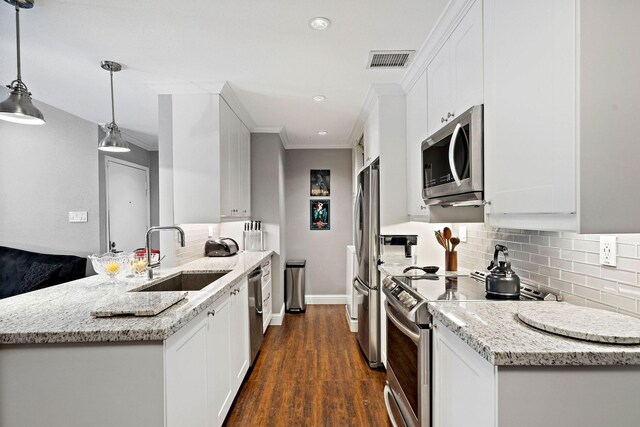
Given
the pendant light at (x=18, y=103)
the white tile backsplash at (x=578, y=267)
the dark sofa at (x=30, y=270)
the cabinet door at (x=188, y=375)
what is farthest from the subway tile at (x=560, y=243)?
the dark sofa at (x=30, y=270)

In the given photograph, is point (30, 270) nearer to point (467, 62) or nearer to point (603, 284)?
point (467, 62)

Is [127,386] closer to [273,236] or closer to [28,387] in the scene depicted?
[28,387]

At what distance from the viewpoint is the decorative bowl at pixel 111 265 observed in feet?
7.12

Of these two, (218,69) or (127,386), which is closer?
(127,386)

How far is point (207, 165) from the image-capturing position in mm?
2969

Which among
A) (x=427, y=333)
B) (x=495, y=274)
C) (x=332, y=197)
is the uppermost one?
(x=332, y=197)

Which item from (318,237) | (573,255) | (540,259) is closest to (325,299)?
(318,237)

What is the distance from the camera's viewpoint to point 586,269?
1.42m

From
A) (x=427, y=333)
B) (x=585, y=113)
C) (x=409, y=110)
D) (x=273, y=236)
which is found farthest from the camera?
(x=273, y=236)

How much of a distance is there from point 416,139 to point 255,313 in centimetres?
206

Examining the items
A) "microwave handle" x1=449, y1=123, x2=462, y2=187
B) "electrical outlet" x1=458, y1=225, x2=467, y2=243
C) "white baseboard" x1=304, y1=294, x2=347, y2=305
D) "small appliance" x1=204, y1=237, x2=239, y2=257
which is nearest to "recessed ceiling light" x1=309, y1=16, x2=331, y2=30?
"microwave handle" x1=449, y1=123, x2=462, y2=187

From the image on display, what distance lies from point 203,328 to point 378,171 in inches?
74.0

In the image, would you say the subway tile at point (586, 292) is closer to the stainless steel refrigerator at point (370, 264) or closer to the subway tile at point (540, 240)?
the subway tile at point (540, 240)

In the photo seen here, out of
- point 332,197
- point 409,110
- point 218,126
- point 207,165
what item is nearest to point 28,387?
point 207,165
